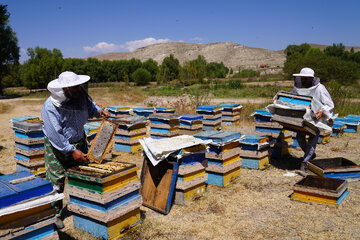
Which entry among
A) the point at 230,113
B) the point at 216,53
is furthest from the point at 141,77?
the point at 216,53

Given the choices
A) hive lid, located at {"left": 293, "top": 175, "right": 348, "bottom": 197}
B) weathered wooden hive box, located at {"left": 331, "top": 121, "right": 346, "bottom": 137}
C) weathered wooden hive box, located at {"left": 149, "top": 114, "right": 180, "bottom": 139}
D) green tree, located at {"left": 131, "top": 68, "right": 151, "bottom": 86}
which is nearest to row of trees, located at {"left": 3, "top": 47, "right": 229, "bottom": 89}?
green tree, located at {"left": 131, "top": 68, "right": 151, "bottom": 86}

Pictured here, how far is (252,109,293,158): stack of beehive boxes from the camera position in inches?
255

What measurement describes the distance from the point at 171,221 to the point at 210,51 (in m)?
118

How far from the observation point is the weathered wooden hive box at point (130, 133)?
675 centimetres

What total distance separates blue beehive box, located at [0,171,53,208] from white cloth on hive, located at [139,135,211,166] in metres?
1.52

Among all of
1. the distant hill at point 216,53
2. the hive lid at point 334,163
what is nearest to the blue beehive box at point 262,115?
the hive lid at point 334,163

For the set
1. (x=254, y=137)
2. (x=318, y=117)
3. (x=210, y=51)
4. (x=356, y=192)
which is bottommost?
(x=356, y=192)

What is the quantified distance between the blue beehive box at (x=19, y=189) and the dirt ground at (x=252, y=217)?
105 centimetres

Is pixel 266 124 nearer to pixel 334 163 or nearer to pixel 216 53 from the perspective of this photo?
pixel 334 163

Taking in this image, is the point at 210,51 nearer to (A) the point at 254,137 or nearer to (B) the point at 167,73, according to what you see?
(B) the point at 167,73

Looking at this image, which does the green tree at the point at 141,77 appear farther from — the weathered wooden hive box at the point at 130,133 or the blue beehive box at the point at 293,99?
the blue beehive box at the point at 293,99

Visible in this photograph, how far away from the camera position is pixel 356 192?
4.62 metres

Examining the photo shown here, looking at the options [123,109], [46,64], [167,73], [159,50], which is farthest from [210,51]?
[123,109]

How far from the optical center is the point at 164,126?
706 centimetres
